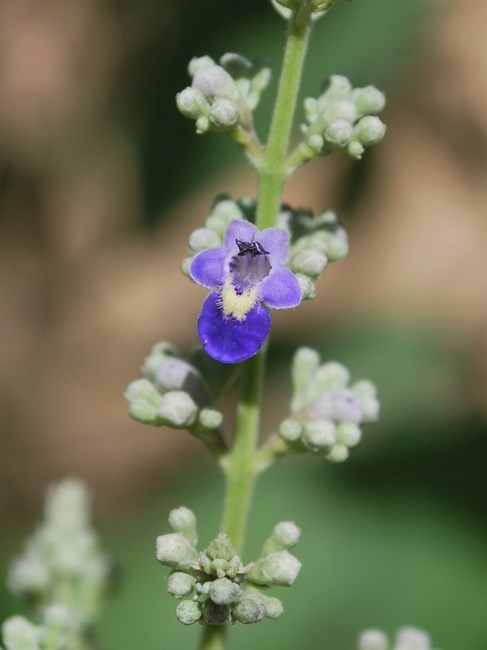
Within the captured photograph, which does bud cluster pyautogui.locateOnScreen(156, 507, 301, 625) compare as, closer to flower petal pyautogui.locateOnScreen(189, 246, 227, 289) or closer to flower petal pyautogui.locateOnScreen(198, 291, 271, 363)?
flower petal pyautogui.locateOnScreen(198, 291, 271, 363)

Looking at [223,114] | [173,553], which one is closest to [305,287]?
[223,114]

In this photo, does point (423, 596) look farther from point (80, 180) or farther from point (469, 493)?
point (80, 180)

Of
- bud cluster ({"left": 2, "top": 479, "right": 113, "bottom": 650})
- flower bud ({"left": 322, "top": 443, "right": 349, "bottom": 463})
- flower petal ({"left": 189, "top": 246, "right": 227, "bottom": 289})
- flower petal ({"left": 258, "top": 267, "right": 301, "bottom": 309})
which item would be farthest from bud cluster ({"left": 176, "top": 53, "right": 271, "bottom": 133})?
bud cluster ({"left": 2, "top": 479, "right": 113, "bottom": 650})

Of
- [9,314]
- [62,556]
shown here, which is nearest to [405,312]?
[9,314]

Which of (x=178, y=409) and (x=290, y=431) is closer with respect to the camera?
(x=178, y=409)

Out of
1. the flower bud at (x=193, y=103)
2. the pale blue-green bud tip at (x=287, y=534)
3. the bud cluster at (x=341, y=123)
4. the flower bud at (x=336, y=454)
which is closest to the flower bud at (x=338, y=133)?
the bud cluster at (x=341, y=123)

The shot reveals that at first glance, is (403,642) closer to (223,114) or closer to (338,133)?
(338,133)
